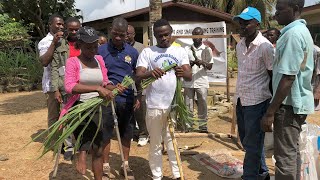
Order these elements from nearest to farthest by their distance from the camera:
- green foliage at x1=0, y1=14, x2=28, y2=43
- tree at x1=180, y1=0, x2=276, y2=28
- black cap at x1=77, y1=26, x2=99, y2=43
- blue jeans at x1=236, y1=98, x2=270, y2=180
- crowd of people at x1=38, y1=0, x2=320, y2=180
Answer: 1. crowd of people at x1=38, y1=0, x2=320, y2=180
2. black cap at x1=77, y1=26, x2=99, y2=43
3. blue jeans at x1=236, y1=98, x2=270, y2=180
4. green foliage at x1=0, y1=14, x2=28, y2=43
5. tree at x1=180, y1=0, x2=276, y2=28

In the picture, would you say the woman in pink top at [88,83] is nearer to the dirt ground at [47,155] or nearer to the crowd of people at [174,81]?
the crowd of people at [174,81]

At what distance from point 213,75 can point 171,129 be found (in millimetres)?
4511

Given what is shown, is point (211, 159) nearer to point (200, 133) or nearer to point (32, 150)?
point (200, 133)

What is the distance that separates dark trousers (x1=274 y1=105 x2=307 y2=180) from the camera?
3.02 meters

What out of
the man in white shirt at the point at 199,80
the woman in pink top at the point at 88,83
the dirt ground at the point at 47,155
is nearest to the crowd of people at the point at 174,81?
the woman in pink top at the point at 88,83

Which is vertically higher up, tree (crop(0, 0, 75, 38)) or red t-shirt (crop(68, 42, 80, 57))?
tree (crop(0, 0, 75, 38))

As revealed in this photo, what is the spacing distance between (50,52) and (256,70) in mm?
2748

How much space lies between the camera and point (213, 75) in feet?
26.9

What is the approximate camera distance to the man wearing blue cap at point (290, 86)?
9.22 feet

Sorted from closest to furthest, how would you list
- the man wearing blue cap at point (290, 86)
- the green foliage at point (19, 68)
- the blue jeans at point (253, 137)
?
the man wearing blue cap at point (290, 86), the blue jeans at point (253, 137), the green foliage at point (19, 68)

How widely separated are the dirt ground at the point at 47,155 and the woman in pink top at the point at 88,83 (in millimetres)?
915

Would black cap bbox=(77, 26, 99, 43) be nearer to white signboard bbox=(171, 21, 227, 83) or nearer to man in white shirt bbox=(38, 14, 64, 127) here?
man in white shirt bbox=(38, 14, 64, 127)

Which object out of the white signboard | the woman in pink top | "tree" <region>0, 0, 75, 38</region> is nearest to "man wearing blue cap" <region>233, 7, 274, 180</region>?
the woman in pink top

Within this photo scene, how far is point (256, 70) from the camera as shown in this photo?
136 inches
